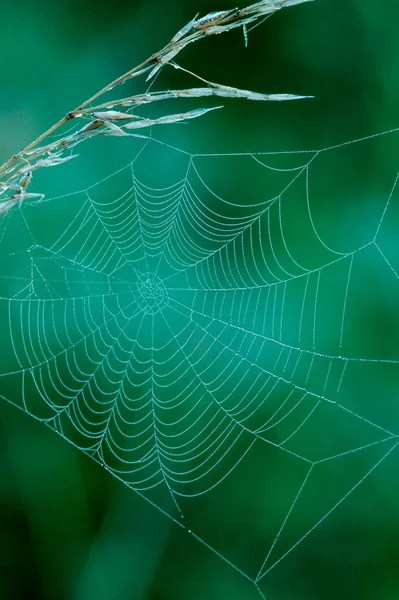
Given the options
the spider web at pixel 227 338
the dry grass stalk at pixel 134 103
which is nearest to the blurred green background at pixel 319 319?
the spider web at pixel 227 338

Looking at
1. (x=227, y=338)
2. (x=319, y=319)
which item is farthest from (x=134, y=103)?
(x=319, y=319)

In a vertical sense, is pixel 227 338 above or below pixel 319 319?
below

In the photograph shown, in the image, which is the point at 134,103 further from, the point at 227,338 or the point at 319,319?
the point at 319,319

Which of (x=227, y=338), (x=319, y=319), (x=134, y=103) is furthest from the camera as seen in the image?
(x=319, y=319)

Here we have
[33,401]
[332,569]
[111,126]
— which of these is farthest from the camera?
[332,569]

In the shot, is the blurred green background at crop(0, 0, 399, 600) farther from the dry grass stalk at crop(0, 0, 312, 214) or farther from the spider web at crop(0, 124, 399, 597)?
the dry grass stalk at crop(0, 0, 312, 214)

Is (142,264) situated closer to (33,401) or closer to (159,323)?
(159,323)

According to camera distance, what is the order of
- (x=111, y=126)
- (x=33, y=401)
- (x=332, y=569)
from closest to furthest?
(x=111, y=126), (x=33, y=401), (x=332, y=569)

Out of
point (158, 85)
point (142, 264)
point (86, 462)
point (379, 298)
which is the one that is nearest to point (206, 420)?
point (86, 462)

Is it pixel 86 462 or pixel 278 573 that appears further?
pixel 278 573
